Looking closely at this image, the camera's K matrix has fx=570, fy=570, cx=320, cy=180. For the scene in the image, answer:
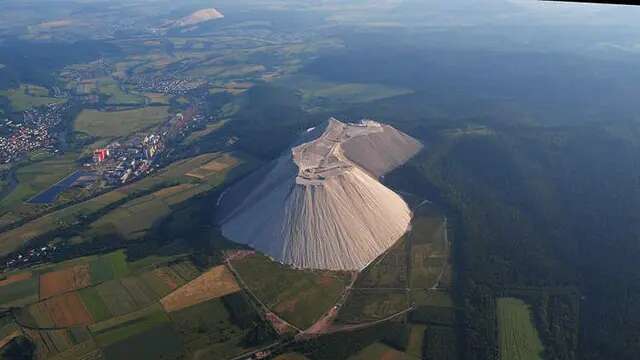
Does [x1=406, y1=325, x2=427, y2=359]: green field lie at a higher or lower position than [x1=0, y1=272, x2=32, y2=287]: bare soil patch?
higher

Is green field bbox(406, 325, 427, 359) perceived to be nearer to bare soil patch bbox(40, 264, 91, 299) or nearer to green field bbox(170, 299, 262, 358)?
green field bbox(170, 299, 262, 358)

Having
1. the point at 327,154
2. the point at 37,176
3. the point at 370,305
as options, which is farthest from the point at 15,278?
the point at 327,154

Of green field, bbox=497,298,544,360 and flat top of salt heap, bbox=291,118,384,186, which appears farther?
flat top of salt heap, bbox=291,118,384,186

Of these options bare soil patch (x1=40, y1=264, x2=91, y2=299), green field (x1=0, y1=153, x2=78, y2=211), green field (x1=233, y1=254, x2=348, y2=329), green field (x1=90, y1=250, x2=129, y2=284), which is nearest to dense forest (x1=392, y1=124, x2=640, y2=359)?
green field (x1=233, y1=254, x2=348, y2=329)

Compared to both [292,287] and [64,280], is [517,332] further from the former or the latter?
[64,280]

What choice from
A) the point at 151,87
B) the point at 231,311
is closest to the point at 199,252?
the point at 231,311

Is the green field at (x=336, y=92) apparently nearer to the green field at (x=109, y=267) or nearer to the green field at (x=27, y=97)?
the green field at (x=27, y=97)
